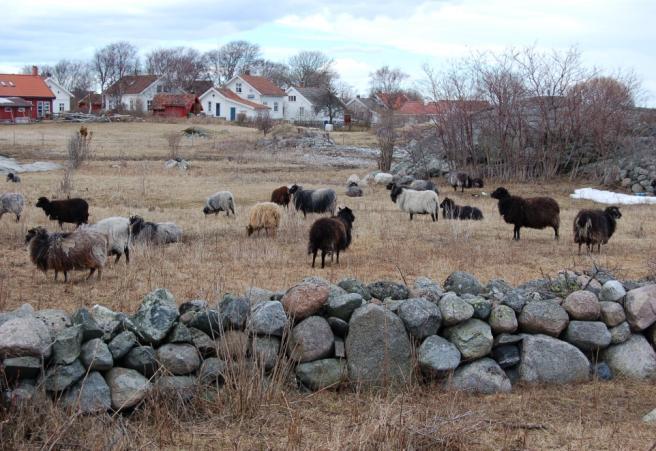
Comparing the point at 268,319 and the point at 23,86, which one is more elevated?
the point at 23,86

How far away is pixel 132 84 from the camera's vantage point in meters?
95.2

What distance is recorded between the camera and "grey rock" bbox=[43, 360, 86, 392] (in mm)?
5848

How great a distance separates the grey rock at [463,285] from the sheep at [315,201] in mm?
10347

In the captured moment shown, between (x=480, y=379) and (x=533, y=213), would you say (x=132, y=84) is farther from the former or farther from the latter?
(x=480, y=379)

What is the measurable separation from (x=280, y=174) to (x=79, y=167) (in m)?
9.11

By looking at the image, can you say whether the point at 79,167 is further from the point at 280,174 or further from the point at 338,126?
the point at 338,126

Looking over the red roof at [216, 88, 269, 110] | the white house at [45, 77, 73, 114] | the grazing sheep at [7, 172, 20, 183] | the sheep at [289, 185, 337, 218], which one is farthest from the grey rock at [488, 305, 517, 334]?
the white house at [45, 77, 73, 114]

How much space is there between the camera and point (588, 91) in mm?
30188

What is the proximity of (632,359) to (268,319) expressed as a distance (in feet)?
12.8

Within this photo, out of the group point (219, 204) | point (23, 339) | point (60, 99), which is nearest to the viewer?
point (23, 339)

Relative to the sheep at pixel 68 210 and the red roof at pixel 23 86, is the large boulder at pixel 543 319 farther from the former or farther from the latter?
the red roof at pixel 23 86

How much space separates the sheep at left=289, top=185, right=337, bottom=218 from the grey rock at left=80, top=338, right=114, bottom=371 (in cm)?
1293

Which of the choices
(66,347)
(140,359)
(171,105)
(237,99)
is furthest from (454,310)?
(237,99)

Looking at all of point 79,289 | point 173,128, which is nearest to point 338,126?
point 173,128
